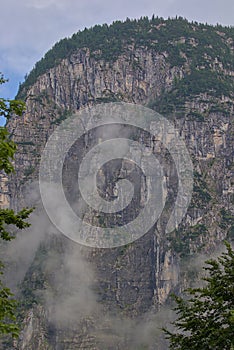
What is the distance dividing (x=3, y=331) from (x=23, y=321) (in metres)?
182

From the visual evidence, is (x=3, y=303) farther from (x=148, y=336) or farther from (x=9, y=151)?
(x=148, y=336)

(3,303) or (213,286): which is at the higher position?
(213,286)

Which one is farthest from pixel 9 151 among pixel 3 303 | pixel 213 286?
pixel 213 286

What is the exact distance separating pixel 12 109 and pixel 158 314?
185 m

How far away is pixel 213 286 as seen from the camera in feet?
82.7

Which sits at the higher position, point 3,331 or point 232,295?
point 232,295

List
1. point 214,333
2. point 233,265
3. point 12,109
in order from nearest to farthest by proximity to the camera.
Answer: point 12,109 < point 214,333 < point 233,265

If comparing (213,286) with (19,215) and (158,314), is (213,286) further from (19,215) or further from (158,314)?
(158,314)

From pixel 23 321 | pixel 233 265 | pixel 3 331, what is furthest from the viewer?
pixel 23 321

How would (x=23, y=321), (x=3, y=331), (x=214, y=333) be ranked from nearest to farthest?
(x=3, y=331) < (x=214, y=333) < (x=23, y=321)

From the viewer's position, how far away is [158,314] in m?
199

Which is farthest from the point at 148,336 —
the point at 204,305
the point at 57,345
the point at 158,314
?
the point at 204,305

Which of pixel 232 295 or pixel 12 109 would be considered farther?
pixel 232 295

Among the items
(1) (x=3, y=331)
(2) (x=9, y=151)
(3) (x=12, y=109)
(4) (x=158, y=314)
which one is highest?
(4) (x=158, y=314)
